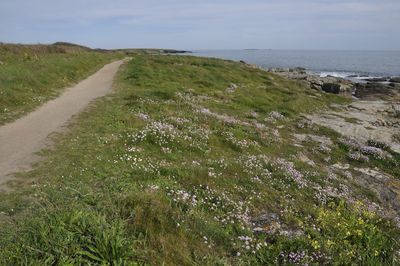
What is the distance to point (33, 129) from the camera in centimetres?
1792

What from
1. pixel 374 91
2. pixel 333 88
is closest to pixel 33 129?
pixel 333 88

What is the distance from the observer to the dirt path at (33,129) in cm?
1345

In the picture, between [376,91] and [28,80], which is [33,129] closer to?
[28,80]

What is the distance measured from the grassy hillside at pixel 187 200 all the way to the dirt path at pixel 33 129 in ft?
2.52

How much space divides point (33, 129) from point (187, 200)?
32.5 feet

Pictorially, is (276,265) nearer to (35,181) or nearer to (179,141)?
(35,181)

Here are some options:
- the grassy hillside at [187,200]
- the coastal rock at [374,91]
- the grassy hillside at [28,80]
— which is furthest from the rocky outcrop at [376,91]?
the grassy hillside at [28,80]

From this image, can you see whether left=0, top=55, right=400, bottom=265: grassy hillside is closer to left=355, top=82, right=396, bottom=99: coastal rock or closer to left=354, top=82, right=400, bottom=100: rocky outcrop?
left=354, top=82, right=400, bottom=100: rocky outcrop

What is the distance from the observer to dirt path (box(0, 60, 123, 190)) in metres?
13.4

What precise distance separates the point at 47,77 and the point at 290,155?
21.2 meters

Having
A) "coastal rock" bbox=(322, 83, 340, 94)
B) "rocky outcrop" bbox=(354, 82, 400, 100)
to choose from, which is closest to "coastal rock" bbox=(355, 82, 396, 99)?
"rocky outcrop" bbox=(354, 82, 400, 100)

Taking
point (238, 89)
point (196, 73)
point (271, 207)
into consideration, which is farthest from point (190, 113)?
point (196, 73)

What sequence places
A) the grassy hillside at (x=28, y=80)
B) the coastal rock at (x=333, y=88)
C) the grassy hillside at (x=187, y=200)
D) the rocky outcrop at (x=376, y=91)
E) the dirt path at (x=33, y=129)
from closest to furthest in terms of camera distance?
the grassy hillside at (x=187, y=200), the dirt path at (x=33, y=129), the grassy hillside at (x=28, y=80), the rocky outcrop at (x=376, y=91), the coastal rock at (x=333, y=88)

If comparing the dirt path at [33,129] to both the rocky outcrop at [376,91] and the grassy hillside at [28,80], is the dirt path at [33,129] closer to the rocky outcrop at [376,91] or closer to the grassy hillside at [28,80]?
the grassy hillside at [28,80]
